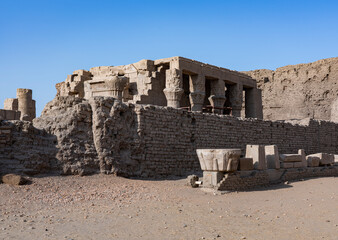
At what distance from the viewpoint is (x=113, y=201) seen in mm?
7129

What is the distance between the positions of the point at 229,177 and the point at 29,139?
16.2 feet

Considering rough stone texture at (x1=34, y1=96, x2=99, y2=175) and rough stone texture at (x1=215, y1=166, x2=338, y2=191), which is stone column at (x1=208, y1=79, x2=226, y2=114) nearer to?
rough stone texture at (x1=215, y1=166, x2=338, y2=191)

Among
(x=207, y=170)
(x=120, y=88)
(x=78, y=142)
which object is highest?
(x=120, y=88)

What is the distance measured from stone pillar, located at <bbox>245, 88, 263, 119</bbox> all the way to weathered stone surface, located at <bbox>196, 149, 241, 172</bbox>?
1307 cm

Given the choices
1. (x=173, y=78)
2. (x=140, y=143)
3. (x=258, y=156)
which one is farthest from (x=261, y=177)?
(x=173, y=78)

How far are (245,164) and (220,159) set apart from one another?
38.8 inches

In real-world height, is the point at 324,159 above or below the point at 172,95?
A: below

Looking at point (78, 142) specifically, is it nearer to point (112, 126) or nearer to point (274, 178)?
point (112, 126)

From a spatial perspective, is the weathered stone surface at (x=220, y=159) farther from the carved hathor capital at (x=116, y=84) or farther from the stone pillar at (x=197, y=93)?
the stone pillar at (x=197, y=93)

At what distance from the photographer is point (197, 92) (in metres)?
17.2

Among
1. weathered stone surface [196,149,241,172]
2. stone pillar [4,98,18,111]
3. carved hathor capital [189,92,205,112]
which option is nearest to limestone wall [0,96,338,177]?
weathered stone surface [196,149,241,172]

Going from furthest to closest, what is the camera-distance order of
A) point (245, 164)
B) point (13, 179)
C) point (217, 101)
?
1. point (217, 101)
2. point (245, 164)
3. point (13, 179)

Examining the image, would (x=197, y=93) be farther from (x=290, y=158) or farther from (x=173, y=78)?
(x=290, y=158)

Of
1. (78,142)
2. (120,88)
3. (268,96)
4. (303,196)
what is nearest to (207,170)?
(303,196)
